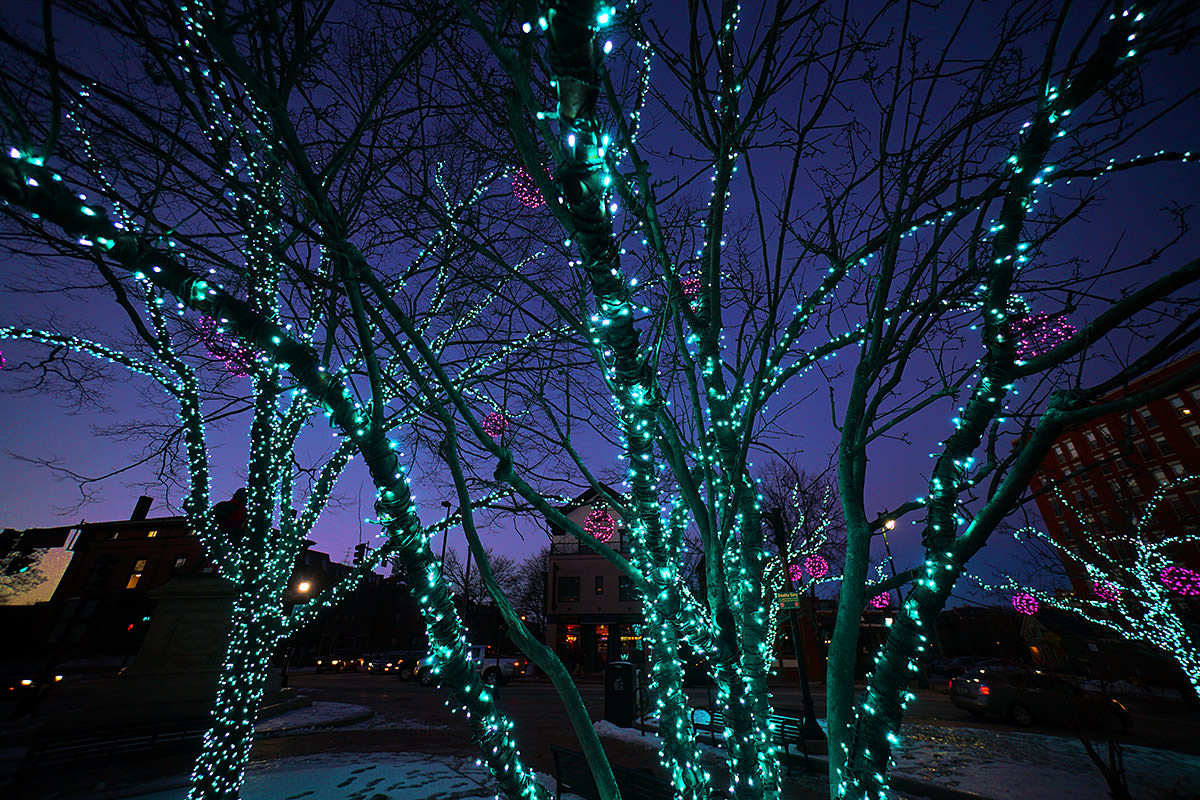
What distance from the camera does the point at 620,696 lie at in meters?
11.0

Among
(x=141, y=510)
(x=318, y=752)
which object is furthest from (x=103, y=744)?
(x=141, y=510)

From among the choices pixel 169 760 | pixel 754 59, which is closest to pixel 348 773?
pixel 169 760

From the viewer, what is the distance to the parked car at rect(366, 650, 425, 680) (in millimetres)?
24484

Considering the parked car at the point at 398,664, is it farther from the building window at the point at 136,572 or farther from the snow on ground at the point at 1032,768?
the building window at the point at 136,572

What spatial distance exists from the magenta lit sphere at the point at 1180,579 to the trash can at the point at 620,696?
10253 mm

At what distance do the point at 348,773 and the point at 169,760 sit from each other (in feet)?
10.5

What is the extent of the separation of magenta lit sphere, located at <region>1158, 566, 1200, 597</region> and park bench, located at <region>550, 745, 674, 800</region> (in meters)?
10.3

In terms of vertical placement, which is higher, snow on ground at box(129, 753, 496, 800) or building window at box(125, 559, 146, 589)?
building window at box(125, 559, 146, 589)

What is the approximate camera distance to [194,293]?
63.2 inches

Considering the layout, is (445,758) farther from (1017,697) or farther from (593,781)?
(1017,697)

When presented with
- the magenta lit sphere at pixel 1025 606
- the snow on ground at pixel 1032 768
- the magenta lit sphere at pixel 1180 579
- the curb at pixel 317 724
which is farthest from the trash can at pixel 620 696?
the magenta lit sphere at pixel 1025 606

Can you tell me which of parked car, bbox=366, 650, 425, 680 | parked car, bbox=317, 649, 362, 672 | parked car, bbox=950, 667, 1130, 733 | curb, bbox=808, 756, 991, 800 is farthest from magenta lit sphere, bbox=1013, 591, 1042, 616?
parked car, bbox=317, 649, 362, 672

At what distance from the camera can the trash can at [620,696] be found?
35.8ft

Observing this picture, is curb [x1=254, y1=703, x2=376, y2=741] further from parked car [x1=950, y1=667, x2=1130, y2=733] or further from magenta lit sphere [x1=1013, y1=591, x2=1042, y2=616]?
magenta lit sphere [x1=1013, y1=591, x2=1042, y2=616]
